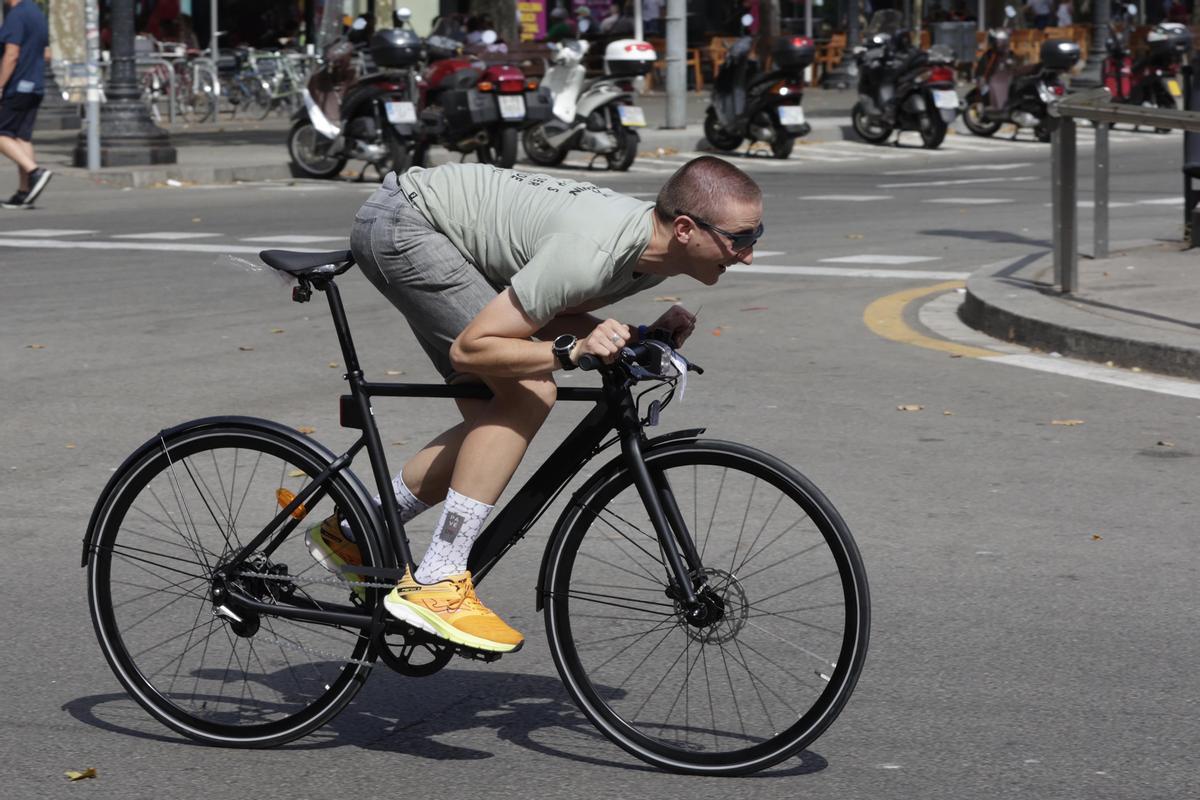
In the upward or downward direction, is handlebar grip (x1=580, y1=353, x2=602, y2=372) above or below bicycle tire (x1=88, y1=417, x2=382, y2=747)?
above

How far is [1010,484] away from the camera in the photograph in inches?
268

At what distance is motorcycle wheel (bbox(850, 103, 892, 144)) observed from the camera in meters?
26.5

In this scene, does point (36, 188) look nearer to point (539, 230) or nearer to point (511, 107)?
point (511, 107)

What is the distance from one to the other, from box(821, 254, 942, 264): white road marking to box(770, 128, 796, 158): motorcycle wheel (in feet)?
33.4

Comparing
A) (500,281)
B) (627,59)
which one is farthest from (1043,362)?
(627,59)

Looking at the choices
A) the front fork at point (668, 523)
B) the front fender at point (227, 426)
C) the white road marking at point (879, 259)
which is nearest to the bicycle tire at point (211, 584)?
the front fender at point (227, 426)

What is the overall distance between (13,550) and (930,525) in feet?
9.20

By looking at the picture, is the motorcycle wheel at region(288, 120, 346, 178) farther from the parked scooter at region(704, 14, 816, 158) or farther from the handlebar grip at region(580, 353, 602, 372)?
the handlebar grip at region(580, 353, 602, 372)

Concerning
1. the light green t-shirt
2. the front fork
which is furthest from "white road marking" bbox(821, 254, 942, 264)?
the front fork

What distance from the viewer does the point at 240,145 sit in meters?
25.1

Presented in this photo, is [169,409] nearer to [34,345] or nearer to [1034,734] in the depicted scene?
[34,345]

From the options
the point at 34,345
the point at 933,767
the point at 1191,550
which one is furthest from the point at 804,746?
the point at 34,345

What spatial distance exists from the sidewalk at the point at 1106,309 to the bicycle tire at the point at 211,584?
18.2 feet

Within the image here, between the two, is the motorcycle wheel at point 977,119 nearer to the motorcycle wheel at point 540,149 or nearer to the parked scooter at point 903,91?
the parked scooter at point 903,91
